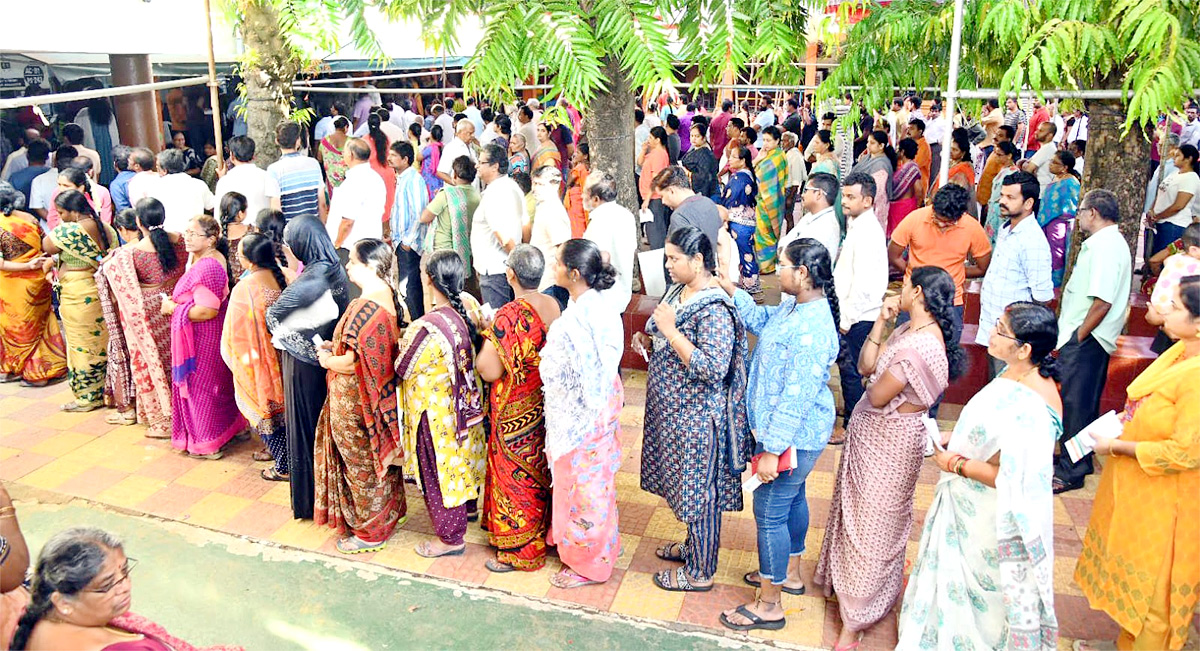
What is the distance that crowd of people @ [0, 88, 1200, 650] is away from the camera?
3.38 meters

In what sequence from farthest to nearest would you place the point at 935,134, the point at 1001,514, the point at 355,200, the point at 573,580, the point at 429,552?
the point at 935,134 < the point at 355,200 < the point at 429,552 < the point at 573,580 < the point at 1001,514

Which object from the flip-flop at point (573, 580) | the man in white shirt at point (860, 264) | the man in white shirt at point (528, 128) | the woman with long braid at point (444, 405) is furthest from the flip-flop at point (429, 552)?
the man in white shirt at point (528, 128)

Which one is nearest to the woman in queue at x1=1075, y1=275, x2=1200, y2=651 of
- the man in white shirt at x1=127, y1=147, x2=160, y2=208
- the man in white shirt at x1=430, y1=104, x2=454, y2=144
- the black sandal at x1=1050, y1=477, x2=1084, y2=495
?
the black sandal at x1=1050, y1=477, x2=1084, y2=495

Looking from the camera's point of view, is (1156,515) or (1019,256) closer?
(1156,515)

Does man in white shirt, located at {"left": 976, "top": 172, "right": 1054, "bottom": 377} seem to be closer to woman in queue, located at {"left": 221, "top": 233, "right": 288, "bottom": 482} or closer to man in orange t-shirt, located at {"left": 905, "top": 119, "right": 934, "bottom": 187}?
woman in queue, located at {"left": 221, "top": 233, "right": 288, "bottom": 482}

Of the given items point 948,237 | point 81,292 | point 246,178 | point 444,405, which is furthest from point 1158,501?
point 81,292

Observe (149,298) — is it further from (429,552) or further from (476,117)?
(476,117)

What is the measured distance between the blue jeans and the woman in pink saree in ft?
2.37

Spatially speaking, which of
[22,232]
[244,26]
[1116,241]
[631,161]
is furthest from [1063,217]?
[22,232]

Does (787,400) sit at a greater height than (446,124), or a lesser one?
lesser

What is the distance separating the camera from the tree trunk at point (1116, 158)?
5.75m

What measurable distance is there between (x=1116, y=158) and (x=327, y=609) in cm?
551

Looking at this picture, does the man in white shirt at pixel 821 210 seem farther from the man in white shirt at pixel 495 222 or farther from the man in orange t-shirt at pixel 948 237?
the man in white shirt at pixel 495 222

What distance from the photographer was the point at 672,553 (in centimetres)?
446
